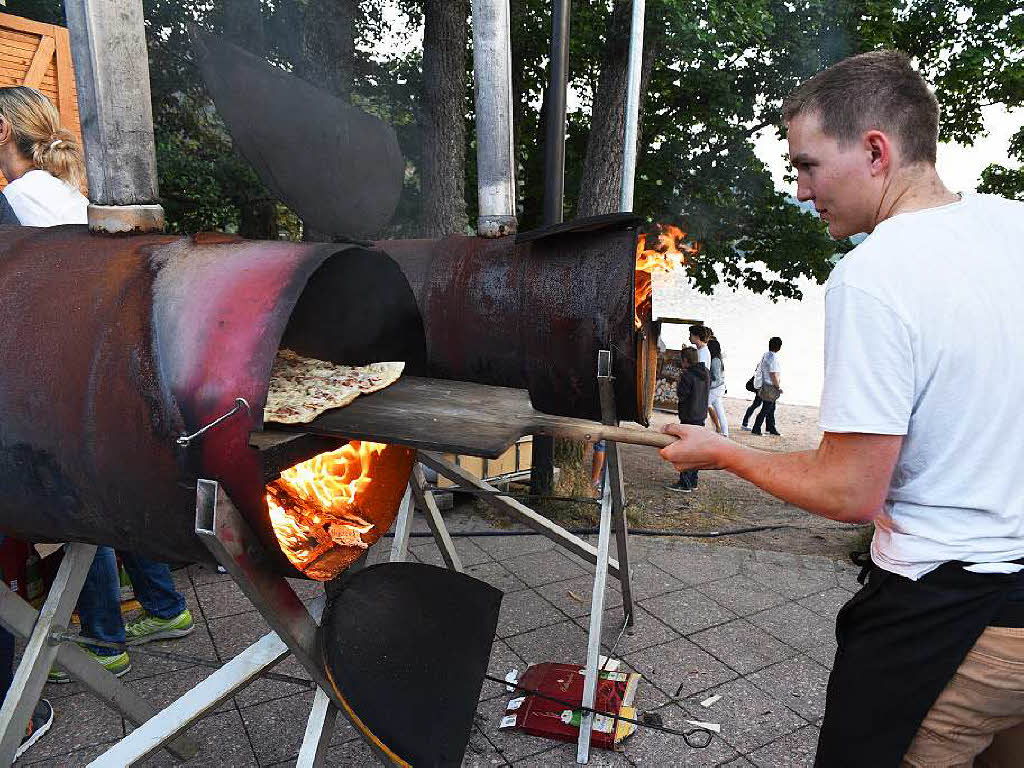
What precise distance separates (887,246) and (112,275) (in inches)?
75.3

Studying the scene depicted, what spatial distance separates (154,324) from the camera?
1.86 m

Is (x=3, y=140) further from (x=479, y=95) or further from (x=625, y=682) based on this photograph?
(x=625, y=682)

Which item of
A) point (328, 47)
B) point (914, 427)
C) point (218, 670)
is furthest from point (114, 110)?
point (328, 47)

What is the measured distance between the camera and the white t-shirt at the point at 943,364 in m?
1.50

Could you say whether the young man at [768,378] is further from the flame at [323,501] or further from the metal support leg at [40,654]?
the metal support leg at [40,654]

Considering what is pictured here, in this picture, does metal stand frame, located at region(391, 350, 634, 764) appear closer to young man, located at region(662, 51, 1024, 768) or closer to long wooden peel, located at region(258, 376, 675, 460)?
long wooden peel, located at region(258, 376, 675, 460)

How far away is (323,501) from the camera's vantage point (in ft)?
8.03

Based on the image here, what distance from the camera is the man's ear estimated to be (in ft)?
5.44

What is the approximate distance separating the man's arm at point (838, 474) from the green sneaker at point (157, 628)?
3115mm

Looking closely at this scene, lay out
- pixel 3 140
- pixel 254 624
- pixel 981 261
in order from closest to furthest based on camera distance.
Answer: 1. pixel 981 261
2. pixel 3 140
3. pixel 254 624

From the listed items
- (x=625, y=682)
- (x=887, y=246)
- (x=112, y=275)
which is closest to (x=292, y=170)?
(x=112, y=275)

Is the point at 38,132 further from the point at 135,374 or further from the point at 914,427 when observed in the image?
the point at 914,427

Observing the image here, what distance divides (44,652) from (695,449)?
228 centimetres

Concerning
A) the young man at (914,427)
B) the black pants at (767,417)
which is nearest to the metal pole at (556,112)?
the young man at (914,427)
